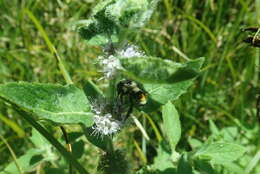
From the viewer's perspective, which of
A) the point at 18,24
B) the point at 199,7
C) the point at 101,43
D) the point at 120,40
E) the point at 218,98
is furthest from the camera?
the point at 199,7

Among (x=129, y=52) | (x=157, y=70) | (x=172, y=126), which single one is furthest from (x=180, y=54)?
(x=157, y=70)

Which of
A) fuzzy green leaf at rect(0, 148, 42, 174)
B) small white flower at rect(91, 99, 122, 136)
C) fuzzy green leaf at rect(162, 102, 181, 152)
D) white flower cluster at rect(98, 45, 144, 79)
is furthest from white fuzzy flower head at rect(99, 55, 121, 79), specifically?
fuzzy green leaf at rect(0, 148, 42, 174)

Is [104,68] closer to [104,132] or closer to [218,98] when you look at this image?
[104,132]

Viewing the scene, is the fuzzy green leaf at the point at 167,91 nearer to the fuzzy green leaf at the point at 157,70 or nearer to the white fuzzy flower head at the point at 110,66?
the white fuzzy flower head at the point at 110,66

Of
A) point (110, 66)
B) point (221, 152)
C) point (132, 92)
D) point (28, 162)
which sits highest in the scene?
point (110, 66)

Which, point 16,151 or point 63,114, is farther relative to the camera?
point 16,151

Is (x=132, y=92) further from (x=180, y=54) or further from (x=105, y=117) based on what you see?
(x=180, y=54)

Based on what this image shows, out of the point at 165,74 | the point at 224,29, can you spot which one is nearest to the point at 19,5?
the point at 224,29
